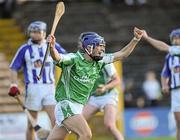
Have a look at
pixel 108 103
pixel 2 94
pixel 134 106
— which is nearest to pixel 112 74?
pixel 108 103

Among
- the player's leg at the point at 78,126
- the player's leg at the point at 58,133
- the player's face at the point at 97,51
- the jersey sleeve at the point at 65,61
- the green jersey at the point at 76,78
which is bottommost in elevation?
the player's leg at the point at 58,133

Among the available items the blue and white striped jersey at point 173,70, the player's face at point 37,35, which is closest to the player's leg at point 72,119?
the player's face at point 37,35

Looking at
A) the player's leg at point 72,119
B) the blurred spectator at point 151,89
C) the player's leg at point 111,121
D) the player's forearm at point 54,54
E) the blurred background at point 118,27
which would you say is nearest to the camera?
the player's forearm at point 54,54

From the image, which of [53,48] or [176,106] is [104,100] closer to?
[176,106]

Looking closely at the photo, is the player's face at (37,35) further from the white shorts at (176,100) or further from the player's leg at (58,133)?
the player's leg at (58,133)

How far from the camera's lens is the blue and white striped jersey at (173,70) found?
44.4 ft

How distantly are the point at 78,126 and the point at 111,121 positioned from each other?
2.48 m

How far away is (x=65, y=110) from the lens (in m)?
→ 11.1

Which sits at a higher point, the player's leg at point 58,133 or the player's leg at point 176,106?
the player's leg at point 58,133

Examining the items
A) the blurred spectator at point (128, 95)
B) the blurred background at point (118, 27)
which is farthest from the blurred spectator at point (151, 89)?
the blurred spectator at point (128, 95)

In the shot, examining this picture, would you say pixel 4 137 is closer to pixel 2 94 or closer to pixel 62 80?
pixel 2 94

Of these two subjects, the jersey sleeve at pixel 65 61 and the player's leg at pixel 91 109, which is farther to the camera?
the player's leg at pixel 91 109

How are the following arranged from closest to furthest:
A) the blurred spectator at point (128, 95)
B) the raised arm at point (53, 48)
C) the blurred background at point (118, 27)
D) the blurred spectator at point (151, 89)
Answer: the raised arm at point (53, 48) < the blurred spectator at point (151, 89) < the blurred spectator at point (128, 95) < the blurred background at point (118, 27)

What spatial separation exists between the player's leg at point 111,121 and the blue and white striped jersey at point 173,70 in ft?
3.38
